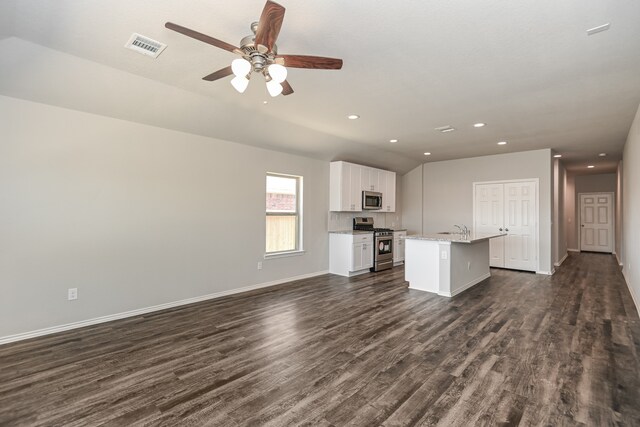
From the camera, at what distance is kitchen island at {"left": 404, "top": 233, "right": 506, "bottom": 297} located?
489 centimetres

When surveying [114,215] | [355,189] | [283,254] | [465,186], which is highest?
[465,186]

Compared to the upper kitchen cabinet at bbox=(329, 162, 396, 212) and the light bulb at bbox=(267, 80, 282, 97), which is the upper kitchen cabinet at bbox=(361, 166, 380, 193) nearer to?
the upper kitchen cabinet at bbox=(329, 162, 396, 212)

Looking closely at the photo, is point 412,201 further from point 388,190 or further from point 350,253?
point 350,253

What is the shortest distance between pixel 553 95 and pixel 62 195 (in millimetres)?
5631

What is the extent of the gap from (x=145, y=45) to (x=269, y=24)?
53.7 inches

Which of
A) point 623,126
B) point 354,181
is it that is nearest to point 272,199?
point 354,181

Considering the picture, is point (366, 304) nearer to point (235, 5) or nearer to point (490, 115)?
point (490, 115)

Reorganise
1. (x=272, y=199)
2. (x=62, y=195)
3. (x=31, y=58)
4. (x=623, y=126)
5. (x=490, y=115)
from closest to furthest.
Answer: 1. (x=31, y=58)
2. (x=62, y=195)
3. (x=490, y=115)
4. (x=623, y=126)
5. (x=272, y=199)

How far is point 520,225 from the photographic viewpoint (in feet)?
22.5

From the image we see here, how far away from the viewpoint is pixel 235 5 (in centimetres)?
205

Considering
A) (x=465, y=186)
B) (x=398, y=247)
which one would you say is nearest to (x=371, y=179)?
(x=398, y=247)

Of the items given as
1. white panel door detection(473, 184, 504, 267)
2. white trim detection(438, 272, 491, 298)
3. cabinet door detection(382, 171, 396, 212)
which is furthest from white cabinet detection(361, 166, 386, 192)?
white trim detection(438, 272, 491, 298)

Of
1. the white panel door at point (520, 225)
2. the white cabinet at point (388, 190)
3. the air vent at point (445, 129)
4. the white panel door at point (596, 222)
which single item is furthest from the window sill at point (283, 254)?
the white panel door at point (596, 222)

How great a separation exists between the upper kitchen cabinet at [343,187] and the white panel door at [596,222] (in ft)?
29.4
